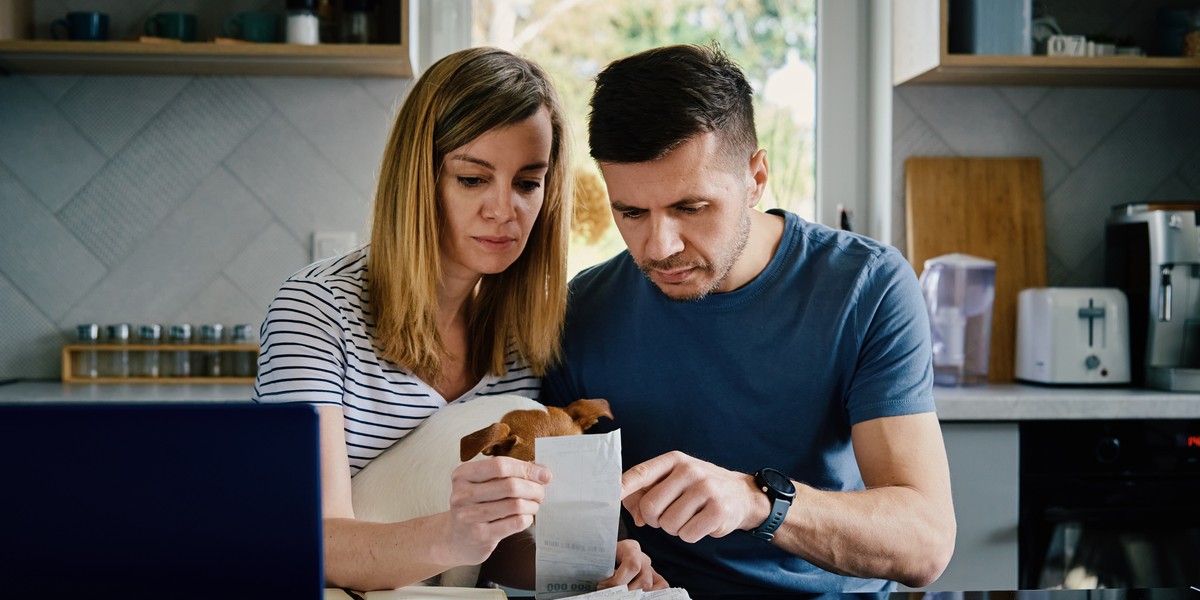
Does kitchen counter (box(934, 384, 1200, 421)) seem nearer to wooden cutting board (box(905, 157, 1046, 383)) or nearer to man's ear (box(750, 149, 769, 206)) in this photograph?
wooden cutting board (box(905, 157, 1046, 383))

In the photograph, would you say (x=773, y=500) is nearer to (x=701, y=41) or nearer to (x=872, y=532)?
(x=872, y=532)

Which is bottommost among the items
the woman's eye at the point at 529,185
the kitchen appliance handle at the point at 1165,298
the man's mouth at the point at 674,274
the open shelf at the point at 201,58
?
the kitchen appliance handle at the point at 1165,298

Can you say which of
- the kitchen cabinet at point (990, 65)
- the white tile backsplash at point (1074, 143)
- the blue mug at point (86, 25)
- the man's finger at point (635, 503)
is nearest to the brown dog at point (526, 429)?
the man's finger at point (635, 503)

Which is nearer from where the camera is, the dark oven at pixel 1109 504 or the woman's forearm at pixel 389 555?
the woman's forearm at pixel 389 555

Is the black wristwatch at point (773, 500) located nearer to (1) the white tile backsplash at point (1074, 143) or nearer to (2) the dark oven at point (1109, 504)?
(2) the dark oven at point (1109, 504)

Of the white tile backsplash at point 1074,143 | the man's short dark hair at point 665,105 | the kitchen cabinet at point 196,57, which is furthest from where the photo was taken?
the white tile backsplash at point 1074,143

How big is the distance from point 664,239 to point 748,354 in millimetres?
261

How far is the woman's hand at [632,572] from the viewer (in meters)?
1.11

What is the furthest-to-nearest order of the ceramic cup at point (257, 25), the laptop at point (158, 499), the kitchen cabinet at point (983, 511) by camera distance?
the ceramic cup at point (257, 25)
the kitchen cabinet at point (983, 511)
the laptop at point (158, 499)

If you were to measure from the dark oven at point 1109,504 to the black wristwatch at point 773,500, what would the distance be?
1275 millimetres

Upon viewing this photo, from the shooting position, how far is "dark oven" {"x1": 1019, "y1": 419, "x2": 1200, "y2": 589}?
7.32 feet

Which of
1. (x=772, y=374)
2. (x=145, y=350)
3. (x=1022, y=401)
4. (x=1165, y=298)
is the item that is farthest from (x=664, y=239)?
(x=145, y=350)

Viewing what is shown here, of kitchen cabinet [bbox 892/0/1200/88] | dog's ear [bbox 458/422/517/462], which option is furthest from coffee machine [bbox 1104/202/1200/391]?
dog's ear [bbox 458/422/517/462]

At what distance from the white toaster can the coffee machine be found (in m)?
0.07
